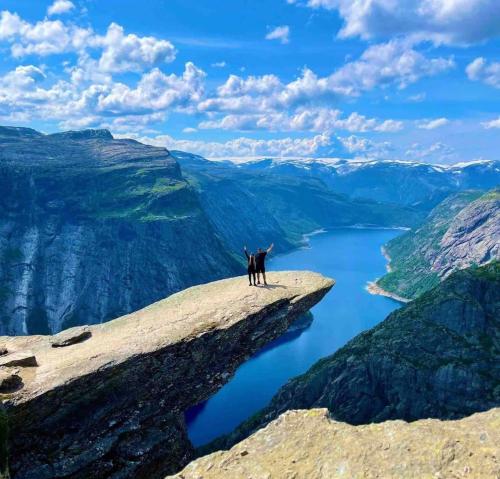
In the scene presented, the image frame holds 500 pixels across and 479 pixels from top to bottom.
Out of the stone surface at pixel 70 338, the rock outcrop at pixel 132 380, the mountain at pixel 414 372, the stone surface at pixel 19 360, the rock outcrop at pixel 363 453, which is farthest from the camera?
the mountain at pixel 414 372

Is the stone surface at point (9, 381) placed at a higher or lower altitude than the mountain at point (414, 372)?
higher

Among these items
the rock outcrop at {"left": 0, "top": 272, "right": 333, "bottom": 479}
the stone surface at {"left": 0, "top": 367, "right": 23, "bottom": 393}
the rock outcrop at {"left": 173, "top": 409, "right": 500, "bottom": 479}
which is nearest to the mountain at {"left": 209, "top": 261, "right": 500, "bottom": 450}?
the rock outcrop at {"left": 0, "top": 272, "right": 333, "bottom": 479}

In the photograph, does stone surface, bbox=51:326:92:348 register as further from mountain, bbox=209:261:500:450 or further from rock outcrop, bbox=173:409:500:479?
mountain, bbox=209:261:500:450

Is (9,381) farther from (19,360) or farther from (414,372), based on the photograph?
(414,372)

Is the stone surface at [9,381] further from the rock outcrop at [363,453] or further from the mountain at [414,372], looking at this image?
the mountain at [414,372]

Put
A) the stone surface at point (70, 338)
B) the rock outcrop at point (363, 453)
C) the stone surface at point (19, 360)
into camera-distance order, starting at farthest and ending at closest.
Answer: the stone surface at point (70, 338), the stone surface at point (19, 360), the rock outcrop at point (363, 453)

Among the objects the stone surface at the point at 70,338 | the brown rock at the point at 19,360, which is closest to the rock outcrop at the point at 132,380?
the stone surface at the point at 70,338
